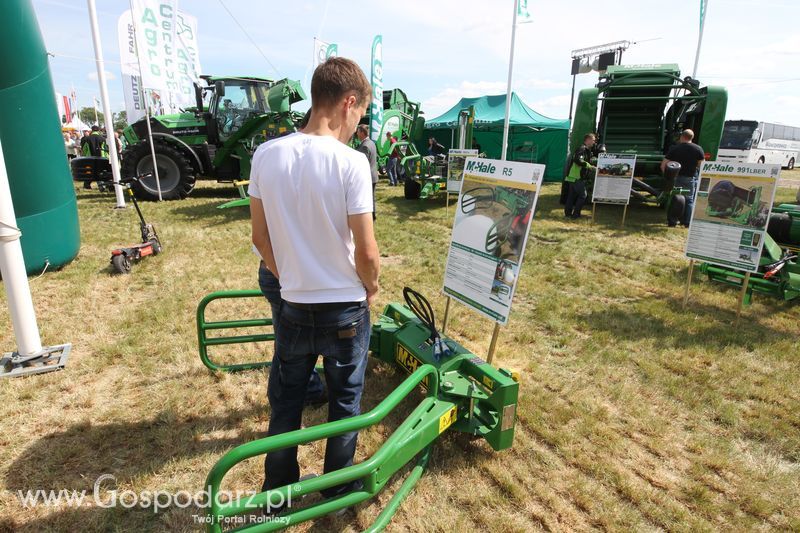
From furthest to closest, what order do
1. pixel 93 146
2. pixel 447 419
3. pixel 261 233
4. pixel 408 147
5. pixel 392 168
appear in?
1. pixel 93 146
2. pixel 392 168
3. pixel 408 147
4. pixel 447 419
5. pixel 261 233

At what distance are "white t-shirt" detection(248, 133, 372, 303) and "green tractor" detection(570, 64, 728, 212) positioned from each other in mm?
8203

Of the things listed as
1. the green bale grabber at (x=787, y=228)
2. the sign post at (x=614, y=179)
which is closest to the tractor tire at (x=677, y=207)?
the sign post at (x=614, y=179)

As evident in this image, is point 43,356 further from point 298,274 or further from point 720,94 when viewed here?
point 720,94

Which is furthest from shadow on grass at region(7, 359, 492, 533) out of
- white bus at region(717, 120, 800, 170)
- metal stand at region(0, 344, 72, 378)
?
white bus at region(717, 120, 800, 170)

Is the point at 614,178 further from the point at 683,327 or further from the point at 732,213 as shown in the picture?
the point at 683,327

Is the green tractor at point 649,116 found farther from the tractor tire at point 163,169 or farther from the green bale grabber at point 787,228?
the tractor tire at point 163,169

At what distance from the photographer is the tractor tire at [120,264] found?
208 inches

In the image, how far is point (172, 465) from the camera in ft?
7.75

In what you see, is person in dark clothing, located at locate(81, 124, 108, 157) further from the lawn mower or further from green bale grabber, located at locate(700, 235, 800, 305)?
green bale grabber, located at locate(700, 235, 800, 305)

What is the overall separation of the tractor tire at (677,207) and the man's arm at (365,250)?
23.6 ft

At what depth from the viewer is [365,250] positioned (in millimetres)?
1687

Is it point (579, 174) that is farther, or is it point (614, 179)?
point (579, 174)

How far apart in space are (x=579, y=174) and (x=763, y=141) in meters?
26.9

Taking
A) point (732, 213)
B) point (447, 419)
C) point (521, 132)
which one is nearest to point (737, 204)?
point (732, 213)
